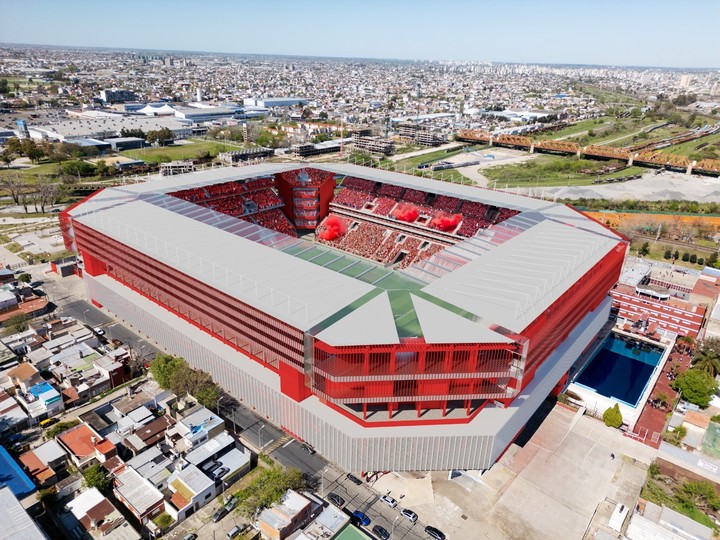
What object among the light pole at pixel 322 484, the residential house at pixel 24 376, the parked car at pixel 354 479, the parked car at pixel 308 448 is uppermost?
the residential house at pixel 24 376

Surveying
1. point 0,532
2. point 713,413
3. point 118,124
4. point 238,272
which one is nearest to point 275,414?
point 238,272

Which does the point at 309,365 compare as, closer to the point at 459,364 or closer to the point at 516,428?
the point at 459,364

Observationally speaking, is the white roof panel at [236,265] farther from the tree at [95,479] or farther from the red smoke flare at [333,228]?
the red smoke flare at [333,228]

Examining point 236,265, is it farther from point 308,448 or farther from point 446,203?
point 446,203

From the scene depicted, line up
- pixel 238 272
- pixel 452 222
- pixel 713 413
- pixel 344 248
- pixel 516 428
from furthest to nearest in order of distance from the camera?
pixel 344 248, pixel 452 222, pixel 713 413, pixel 238 272, pixel 516 428

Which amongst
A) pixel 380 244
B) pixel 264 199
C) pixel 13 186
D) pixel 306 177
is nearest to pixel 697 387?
pixel 380 244

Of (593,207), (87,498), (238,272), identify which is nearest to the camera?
(87,498)

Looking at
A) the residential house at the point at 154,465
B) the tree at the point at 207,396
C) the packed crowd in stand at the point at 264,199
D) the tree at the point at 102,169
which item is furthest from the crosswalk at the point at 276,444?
the tree at the point at 102,169

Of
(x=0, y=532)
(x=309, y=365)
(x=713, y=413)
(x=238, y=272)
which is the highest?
(x=238, y=272)
